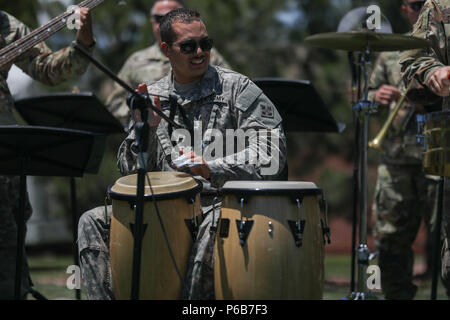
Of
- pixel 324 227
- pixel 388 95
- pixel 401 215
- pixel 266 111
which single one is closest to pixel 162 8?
pixel 388 95

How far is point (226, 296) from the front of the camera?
356 centimetres

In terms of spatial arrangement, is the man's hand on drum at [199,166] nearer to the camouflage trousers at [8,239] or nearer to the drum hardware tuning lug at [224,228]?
the drum hardware tuning lug at [224,228]

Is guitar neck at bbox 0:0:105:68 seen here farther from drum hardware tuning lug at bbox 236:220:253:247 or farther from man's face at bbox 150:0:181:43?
man's face at bbox 150:0:181:43

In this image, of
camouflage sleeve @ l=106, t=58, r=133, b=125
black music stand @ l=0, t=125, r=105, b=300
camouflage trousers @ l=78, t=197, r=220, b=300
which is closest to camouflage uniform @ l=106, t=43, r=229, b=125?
camouflage sleeve @ l=106, t=58, r=133, b=125

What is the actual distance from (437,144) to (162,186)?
1556 mm

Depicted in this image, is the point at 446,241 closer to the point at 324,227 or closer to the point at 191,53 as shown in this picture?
the point at 324,227

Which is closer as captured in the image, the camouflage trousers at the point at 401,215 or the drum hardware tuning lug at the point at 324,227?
the drum hardware tuning lug at the point at 324,227

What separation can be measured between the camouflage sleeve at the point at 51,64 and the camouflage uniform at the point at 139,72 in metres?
1.34

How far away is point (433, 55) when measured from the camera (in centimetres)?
451

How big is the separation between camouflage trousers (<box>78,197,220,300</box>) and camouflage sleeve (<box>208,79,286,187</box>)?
22cm

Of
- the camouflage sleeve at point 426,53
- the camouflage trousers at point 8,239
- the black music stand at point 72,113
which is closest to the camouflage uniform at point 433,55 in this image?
the camouflage sleeve at point 426,53

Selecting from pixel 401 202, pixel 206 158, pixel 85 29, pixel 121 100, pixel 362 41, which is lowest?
pixel 401 202

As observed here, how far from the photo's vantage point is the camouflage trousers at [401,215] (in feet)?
20.7

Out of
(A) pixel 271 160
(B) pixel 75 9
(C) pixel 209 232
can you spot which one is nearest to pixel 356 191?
(A) pixel 271 160
